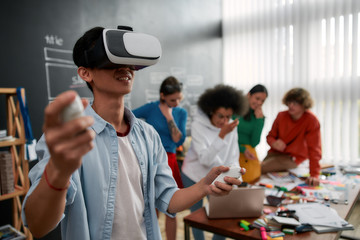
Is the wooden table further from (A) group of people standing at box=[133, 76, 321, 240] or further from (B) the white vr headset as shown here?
(B) the white vr headset

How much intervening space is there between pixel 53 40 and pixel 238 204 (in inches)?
87.2

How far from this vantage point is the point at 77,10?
8.82 feet

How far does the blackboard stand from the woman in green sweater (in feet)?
4.97

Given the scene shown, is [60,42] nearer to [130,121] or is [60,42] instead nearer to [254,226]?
[130,121]

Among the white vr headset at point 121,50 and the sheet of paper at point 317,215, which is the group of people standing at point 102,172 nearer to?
the white vr headset at point 121,50

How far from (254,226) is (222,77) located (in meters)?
4.02

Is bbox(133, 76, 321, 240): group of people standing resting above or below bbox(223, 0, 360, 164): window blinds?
below

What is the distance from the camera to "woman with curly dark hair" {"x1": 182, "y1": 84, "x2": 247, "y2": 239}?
2.06 meters

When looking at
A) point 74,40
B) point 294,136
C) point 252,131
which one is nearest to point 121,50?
point 252,131

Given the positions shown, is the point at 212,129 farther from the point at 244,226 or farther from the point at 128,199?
the point at 128,199

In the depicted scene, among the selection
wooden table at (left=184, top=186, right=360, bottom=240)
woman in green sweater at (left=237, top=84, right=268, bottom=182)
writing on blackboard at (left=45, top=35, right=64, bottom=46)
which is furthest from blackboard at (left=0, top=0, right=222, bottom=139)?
wooden table at (left=184, top=186, right=360, bottom=240)

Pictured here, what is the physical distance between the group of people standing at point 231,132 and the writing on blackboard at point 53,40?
40.0 inches

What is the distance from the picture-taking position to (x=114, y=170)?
911 millimetres

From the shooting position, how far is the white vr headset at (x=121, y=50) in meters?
0.81
